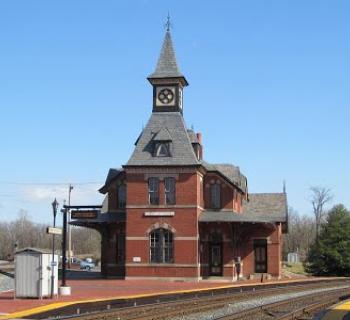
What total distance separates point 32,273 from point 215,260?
911 inches

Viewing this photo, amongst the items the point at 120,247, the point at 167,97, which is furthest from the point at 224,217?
the point at 167,97

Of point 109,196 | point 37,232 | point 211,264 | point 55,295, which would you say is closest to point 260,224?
point 211,264

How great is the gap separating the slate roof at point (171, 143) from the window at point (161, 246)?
14.7 ft

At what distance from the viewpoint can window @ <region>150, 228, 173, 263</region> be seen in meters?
42.8

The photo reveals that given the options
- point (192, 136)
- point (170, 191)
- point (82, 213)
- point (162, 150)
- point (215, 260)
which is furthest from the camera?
point (192, 136)

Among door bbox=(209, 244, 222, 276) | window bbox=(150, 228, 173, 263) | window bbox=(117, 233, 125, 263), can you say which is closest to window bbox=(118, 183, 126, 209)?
window bbox=(117, 233, 125, 263)

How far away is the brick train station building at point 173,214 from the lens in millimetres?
42750

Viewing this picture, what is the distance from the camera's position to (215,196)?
45.8m

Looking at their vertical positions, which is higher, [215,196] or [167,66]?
[167,66]

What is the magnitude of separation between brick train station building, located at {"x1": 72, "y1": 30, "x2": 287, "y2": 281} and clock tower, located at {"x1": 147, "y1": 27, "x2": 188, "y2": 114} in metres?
0.07

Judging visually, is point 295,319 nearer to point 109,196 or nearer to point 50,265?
point 50,265

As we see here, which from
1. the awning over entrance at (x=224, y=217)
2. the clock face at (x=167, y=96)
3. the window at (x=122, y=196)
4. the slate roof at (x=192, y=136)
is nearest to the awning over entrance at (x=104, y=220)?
the window at (x=122, y=196)

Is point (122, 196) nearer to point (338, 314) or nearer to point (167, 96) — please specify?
point (167, 96)

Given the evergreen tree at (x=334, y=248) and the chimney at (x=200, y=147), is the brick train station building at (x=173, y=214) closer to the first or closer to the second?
the chimney at (x=200, y=147)
